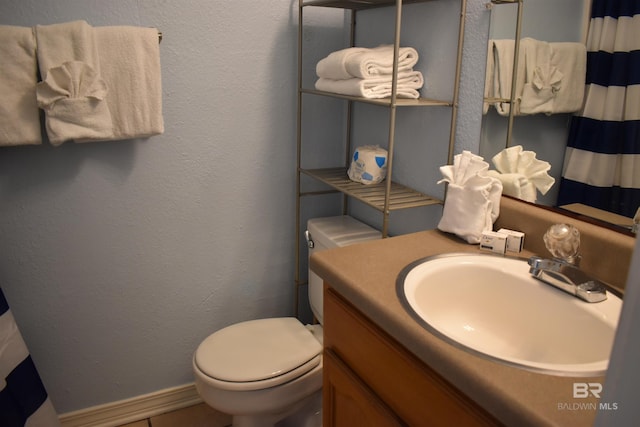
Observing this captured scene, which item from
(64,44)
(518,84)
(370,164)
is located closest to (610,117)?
(518,84)

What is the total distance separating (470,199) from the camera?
4.01ft

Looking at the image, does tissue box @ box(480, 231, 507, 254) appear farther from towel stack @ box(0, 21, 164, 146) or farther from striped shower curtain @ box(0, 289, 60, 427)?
striped shower curtain @ box(0, 289, 60, 427)

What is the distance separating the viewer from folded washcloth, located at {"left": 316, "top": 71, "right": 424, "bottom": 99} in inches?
56.0

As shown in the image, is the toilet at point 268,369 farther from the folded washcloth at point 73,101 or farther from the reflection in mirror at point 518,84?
the folded washcloth at point 73,101

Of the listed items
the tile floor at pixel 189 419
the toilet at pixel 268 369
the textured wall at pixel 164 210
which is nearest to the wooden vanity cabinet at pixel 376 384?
the toilet at pixel 268 369

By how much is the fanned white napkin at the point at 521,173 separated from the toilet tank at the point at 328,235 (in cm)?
57

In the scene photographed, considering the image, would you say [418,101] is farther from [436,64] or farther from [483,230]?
[483,230]

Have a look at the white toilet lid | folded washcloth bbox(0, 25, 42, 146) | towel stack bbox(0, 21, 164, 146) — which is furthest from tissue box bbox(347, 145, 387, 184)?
folded washcloth bbox(0, 25, 42, 146)

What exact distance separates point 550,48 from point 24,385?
1772 millimetres

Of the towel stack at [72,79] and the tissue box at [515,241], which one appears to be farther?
the towel stack at [72,79]

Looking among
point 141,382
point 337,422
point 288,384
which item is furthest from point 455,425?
point 141,382

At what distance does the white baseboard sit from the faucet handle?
5.00 ft

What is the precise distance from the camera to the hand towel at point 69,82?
4.54 feet

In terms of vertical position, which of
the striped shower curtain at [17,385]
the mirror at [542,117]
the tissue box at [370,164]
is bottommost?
the striped shower curtain at [17,385]
